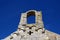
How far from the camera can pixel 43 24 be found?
26.0 ft

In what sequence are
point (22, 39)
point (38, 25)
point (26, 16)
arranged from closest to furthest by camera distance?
point (22, 39)
point (38, 25)
point (26, 16)

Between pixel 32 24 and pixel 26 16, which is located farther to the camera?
pixel 26 16

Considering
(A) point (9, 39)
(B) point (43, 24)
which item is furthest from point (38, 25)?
(A) point (9, 39)

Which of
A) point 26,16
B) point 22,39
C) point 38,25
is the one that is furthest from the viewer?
point 26,16

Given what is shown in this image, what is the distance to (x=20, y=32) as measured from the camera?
25.3ft

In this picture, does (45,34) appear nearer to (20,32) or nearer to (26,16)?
(20,32)

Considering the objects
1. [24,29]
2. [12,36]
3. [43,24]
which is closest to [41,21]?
[43,24]

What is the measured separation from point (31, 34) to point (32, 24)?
585mm

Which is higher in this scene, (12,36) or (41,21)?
(41,21)

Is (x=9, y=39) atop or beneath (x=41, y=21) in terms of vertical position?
beneath

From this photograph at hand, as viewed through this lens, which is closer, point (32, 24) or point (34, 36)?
point (34, 36)

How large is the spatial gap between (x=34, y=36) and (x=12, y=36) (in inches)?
39.1

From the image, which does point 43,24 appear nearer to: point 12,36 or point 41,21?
point 41,21

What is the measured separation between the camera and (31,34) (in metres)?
7.54
